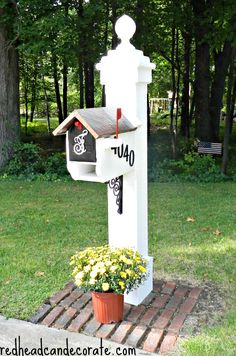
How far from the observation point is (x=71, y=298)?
134 inches

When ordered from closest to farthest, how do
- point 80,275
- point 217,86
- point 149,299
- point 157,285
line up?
point 80,275 < point 149,299 < point 157,285 < point 217,86

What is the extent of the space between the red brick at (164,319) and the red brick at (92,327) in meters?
0.42

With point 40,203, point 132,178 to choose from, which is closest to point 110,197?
point 132,178

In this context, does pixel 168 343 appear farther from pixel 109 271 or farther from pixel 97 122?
pixel 97 122

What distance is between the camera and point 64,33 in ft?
26.4

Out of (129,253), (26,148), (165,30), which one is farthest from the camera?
(165,30)

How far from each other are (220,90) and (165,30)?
7.34ft

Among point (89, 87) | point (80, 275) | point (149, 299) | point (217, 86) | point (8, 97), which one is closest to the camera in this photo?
point (80, 275)

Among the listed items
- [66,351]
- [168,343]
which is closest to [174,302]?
[168,343]

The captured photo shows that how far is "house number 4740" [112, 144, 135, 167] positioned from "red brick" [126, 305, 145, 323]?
115cm

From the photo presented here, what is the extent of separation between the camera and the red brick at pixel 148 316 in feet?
9.98

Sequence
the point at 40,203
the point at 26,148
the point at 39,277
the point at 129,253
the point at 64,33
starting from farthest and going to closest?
the point at 26,148 < the point at 64,33 < the point at 40,203 < the point at 39,277 < the point at 129,253

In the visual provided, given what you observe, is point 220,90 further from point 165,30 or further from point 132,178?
point 132,178

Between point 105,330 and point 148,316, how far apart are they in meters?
0.37
